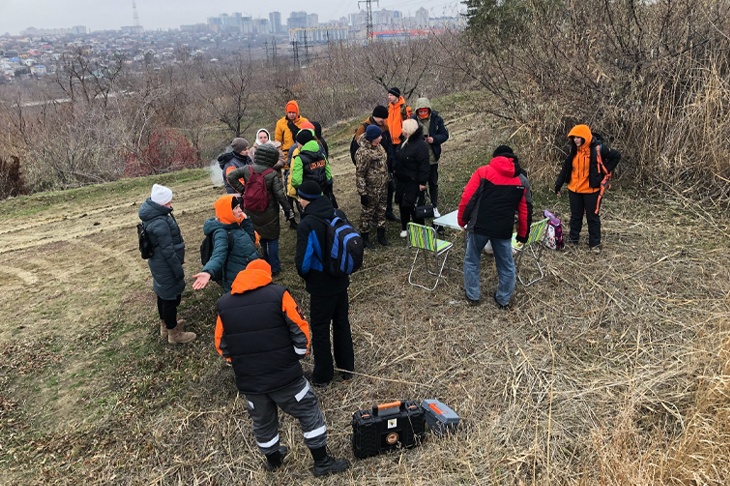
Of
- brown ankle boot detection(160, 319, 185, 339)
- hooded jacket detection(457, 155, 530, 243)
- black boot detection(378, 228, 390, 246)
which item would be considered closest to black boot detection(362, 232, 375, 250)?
black boot detection(378, 228, 390, 246)

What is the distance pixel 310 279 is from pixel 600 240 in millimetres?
4037

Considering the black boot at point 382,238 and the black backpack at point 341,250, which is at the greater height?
the black backpack at point 341,250

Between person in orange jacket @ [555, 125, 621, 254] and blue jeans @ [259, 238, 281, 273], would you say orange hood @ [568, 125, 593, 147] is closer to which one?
person in orange jacket @ [555, 125, 621, 254]

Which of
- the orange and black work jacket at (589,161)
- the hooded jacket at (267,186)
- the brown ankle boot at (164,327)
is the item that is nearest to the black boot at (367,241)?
the hooded jacket at (267,186)

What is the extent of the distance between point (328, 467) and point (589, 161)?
169 inches

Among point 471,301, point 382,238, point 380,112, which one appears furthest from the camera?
point 382,238

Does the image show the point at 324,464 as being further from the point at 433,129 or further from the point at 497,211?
the point at 433,129

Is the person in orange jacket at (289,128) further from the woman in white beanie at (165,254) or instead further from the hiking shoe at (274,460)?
the hiking shoe at (274,460)

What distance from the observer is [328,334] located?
3742 millimetres

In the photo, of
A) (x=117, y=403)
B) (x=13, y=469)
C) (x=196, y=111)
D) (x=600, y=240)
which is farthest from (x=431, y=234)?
(x=196, y=111)

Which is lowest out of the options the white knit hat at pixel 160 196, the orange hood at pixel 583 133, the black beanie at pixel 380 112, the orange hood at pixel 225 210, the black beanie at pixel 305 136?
the orange hood at pixel 225 210

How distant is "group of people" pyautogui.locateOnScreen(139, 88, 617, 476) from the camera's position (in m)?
2.83

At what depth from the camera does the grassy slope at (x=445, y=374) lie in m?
3.12

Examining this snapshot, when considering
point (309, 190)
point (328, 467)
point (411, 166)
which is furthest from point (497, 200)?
point (328, 467)
